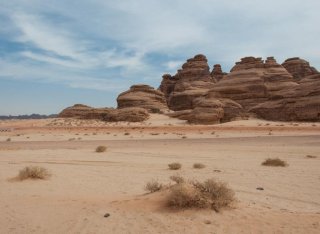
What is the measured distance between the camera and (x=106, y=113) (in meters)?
65.9

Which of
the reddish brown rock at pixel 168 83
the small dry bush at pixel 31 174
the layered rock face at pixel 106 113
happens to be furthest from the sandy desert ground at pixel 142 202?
the reddish brown rock at pixel 168 83

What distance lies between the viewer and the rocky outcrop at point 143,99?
73162 millimetres

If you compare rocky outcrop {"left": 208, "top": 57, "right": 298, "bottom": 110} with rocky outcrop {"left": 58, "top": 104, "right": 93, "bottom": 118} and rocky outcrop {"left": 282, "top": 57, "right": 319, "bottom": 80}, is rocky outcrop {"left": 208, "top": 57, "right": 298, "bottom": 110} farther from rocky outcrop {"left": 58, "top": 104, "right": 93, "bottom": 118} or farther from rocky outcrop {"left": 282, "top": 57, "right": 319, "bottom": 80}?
rocky outcrop {"left": 58, "top": 104, "right": 93, "bottom": 118}

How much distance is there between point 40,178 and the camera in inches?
463

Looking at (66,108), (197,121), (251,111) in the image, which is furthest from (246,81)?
(66,108)

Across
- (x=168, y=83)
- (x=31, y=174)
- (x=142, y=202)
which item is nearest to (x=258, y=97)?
(x=168, y=83)

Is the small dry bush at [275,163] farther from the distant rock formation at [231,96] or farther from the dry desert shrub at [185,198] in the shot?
the distant rock formation at [231,96]

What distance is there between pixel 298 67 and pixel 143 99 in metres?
42.4

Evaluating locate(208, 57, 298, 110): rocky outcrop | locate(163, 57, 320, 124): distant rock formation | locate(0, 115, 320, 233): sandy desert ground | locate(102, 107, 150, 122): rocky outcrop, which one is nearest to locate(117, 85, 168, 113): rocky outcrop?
locate(163, 57, 320, 124): distant rock formation

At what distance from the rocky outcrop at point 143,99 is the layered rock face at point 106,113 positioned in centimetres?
659

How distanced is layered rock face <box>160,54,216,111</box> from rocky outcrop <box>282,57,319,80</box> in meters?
18.8

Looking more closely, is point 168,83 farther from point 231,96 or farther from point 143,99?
point 231,96

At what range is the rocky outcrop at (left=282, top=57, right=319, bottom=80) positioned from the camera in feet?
307

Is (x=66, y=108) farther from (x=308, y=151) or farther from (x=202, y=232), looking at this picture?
(x=202, y=232)
